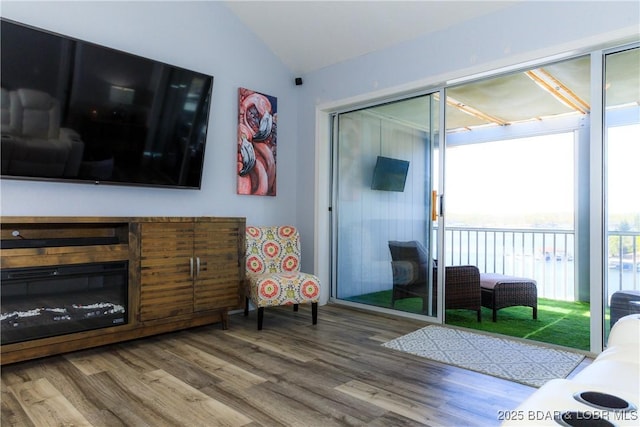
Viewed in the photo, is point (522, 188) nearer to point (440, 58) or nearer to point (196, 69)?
point (440, 58)

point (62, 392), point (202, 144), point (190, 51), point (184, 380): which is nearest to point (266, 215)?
point (202, 144)

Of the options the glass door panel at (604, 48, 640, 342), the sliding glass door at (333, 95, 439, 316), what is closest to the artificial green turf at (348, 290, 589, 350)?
the sliding glass door at (333, 95, 439, 316)

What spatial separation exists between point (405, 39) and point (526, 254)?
350 cm

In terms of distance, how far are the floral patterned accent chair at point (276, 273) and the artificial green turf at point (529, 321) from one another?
865mm

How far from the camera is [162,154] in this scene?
3229mm

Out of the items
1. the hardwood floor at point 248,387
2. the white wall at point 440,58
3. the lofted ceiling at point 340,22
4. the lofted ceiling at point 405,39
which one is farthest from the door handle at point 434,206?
the lofted ceiling at point 340,22

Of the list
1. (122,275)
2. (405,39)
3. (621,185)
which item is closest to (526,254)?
(621,185)

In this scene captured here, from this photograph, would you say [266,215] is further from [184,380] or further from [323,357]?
[184,380]

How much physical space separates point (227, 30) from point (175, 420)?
339 cm

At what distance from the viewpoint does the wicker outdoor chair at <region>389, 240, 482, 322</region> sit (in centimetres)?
369

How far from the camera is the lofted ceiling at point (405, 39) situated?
3.17 meters

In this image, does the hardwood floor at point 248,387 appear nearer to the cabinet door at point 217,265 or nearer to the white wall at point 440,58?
the cabinet door at point 217,265

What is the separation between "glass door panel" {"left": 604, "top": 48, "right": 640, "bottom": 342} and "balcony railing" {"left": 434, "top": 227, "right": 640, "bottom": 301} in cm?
259

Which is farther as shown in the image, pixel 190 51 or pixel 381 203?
pixel 381 203
